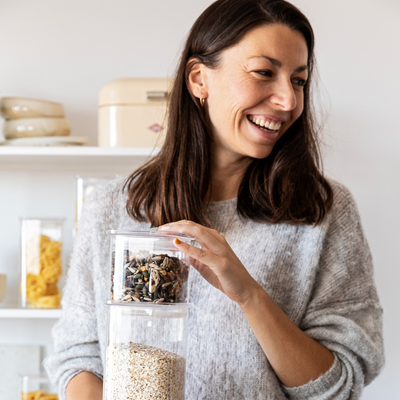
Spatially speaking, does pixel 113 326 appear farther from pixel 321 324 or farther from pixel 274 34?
pixel 274 34

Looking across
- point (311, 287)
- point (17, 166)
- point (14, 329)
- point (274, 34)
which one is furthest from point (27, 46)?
point (311, 287)

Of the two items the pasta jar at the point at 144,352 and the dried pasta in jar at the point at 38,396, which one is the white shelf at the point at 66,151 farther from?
the pasta jar at the point at 144,352

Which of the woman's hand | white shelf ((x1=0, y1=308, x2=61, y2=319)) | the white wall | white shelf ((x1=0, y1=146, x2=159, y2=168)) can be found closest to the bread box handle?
white shelf ((x1=0, y1=146, x2=159, y2=168))

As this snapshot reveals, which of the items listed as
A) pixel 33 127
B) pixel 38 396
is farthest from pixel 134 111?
pixel 38 396

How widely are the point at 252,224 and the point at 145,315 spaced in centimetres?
41

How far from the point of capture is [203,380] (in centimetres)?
98

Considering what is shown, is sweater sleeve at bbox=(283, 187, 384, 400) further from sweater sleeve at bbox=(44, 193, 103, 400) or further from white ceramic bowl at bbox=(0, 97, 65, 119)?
white ceramic bowl at bbox=(0, 97, 65, 119)

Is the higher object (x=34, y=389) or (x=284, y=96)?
(x=284, y=96)

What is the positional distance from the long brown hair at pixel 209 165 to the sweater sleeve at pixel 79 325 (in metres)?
0.12

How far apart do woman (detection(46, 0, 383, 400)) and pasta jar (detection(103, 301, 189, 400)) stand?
18 cm

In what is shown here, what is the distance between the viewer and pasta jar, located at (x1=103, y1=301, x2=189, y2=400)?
27.5 inches

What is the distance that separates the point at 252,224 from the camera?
1068 mm

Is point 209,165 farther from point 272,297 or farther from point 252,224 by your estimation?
point 272,297

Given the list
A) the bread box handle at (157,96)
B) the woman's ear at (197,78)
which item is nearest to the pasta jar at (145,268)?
the woman's ear at (197,78)
